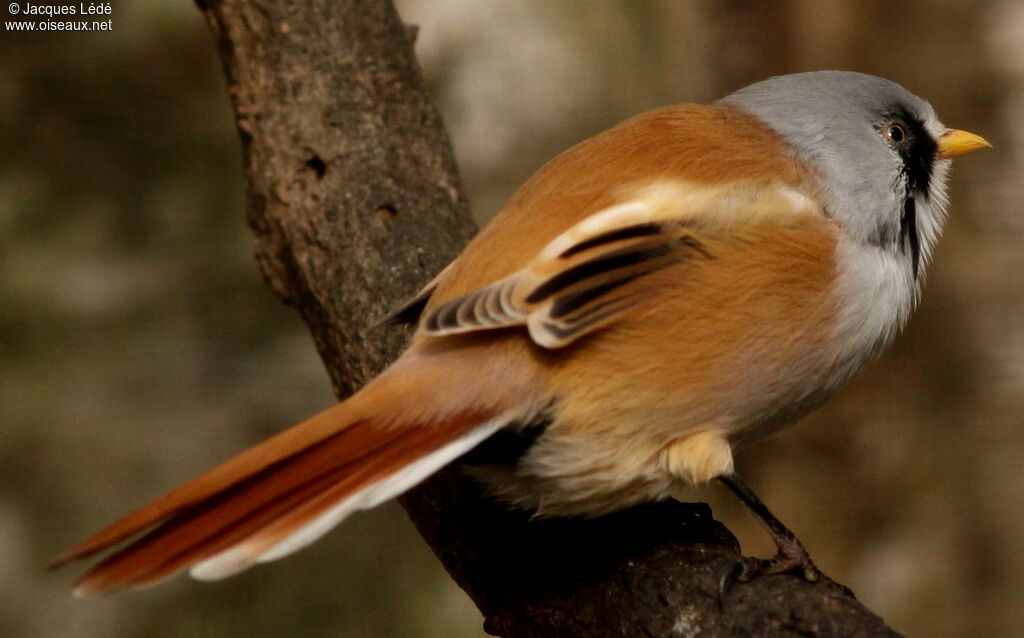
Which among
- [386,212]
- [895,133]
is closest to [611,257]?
[895,133]

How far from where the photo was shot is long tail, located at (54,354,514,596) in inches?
64.4

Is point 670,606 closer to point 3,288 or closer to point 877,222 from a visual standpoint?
point 877,222

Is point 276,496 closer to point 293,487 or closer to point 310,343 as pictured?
point 293,487

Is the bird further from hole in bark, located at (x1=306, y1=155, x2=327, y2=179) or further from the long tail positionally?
hole in bark, located at (x1=306, y1=155, x2=327, y2=179)

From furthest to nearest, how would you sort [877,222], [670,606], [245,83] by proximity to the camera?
[245,83]
[877,222]
[670,606]

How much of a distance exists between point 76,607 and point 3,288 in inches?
51.8

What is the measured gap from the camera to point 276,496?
171 cm

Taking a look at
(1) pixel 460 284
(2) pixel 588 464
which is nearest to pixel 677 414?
(2) pixel 588 464

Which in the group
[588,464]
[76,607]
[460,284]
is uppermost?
[460,284]

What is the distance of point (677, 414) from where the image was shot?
78.6 inches

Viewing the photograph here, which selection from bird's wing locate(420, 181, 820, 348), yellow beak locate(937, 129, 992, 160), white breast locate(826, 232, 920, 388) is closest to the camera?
bird's wing locate(420, 181, 820, 348)

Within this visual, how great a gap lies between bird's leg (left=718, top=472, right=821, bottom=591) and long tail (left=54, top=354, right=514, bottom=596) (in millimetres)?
493

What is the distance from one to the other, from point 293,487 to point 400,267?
1.08 metres

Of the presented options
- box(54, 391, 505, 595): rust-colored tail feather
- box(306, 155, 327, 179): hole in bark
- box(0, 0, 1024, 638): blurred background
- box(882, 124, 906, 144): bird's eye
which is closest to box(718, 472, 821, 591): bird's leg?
box(54, 391, 505, 595): rust-colored tail feather
